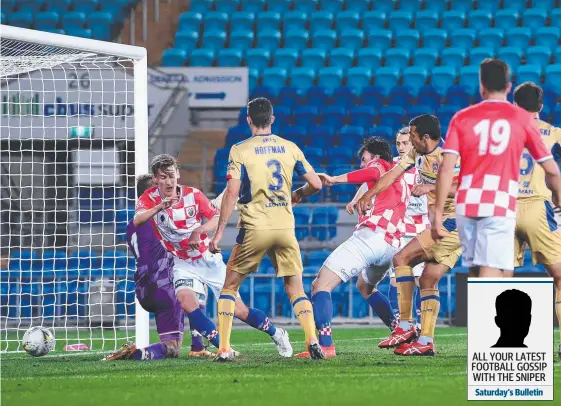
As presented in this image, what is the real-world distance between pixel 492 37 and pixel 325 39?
297 centimetres

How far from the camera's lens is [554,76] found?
61.2 feet

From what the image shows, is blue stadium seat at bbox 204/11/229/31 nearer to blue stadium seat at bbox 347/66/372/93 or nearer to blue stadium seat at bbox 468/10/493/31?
blue stadium seat at bbox 347/66/372/93

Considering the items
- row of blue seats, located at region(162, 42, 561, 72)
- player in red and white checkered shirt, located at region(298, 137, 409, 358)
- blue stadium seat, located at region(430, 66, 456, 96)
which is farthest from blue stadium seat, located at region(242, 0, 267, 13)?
player in red and white checkered shirt, located at region(298, 137, 409, 358)

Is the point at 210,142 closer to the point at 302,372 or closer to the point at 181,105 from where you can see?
the point at 181,105

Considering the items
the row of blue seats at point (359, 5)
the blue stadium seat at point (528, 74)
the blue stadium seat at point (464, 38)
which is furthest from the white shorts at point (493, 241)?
the row of blue seats at point (359, 5)

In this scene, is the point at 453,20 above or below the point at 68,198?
above

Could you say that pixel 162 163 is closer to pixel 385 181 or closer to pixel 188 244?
pixel 188 244

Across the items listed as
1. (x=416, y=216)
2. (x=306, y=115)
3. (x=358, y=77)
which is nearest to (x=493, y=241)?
(x=416, y=216)

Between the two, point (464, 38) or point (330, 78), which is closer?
point (330, 78)

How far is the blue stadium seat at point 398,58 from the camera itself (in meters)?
19.7

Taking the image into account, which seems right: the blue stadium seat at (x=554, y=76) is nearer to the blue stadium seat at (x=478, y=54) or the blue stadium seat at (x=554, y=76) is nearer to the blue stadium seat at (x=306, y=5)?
the blue stadium seat at (x=478, y=54)

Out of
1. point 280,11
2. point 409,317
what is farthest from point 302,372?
point 280,11

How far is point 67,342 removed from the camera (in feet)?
39.1

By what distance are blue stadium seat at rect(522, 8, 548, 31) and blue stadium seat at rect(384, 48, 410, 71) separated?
235cm
